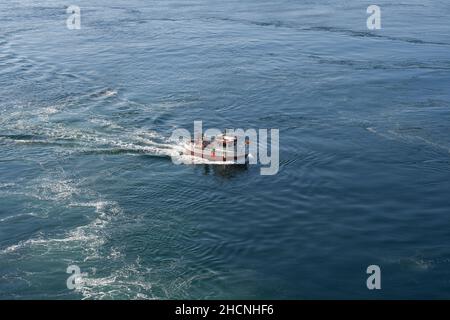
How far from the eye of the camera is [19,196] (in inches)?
3573

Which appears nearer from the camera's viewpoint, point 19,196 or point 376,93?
point 19,196

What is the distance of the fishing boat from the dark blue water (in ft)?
6.48

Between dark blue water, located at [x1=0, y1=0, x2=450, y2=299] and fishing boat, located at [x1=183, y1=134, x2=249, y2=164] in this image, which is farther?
fishing boat, located at [x1=183, y1=134, x2=249, y2=164]

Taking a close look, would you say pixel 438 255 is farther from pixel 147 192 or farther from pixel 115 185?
pixel 115 185

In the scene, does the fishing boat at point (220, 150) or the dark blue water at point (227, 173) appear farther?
the fishing boat at point (220, 150)

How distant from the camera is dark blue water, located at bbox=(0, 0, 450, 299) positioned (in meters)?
72.4

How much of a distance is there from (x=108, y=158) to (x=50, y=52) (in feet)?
249

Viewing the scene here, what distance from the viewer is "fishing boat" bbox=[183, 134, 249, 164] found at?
99.7m

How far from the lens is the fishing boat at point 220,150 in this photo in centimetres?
9969

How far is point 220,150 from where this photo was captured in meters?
100

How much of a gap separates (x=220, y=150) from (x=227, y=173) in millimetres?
4762

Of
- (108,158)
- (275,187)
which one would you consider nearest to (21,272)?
(108,158)

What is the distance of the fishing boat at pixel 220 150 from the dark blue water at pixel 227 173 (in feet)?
6.48
